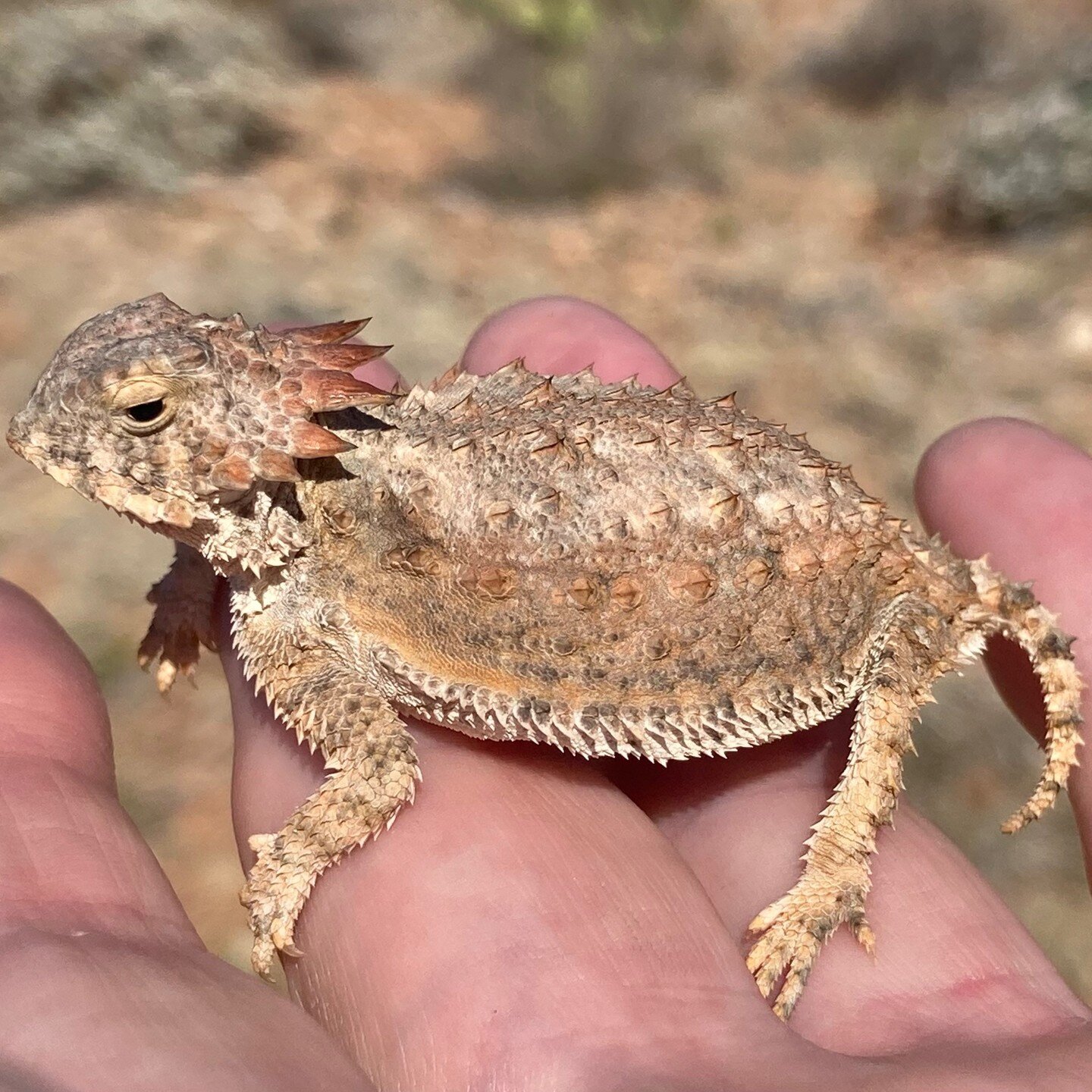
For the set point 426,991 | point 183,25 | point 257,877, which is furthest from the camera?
point 183,25

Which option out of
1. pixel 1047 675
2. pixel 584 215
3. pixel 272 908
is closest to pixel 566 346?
pixel 1047 675

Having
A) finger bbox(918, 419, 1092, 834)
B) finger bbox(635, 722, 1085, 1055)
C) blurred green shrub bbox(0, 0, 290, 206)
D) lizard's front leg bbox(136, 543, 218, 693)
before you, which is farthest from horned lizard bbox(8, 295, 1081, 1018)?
blurred green shrub bbox(0, 0, 290, 206)

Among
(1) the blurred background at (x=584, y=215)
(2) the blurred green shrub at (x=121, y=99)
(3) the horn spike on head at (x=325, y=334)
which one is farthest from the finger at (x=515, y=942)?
(2) the blurred green shrub at (x=121, y=99)

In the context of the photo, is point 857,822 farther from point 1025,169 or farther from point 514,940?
point 1025,169

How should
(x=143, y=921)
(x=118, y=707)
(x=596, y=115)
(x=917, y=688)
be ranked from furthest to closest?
(x=596, y=115) → (x=118, y=707) → (x=917, y=688) → (x=143, y=921)

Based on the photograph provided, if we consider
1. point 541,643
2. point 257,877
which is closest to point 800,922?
point 541,643

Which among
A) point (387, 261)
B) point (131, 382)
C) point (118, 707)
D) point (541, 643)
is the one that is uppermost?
point (131, 382)

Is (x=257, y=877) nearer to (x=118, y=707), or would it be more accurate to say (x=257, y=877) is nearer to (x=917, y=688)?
(x=917, y=688)
